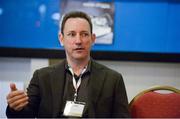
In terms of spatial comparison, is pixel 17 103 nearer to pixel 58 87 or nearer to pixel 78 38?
pixel 58 87

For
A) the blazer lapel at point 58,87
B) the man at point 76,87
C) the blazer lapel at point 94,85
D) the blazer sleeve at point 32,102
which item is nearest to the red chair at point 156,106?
the man at point 76,87

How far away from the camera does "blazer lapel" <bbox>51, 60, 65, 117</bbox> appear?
6.11 ft

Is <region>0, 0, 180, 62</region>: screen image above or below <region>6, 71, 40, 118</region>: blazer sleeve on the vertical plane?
above

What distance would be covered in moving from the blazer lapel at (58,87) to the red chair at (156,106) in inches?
20.8

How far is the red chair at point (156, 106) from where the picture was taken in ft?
6.63

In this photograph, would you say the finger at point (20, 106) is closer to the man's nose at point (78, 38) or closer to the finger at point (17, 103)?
the finger at point (17, 103)

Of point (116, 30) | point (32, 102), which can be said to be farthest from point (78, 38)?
point (116, 30)

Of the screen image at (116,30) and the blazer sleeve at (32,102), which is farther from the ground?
the screen image at (116,30)

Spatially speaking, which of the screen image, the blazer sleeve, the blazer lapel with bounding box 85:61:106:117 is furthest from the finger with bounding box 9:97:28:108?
the screen image

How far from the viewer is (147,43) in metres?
2.95

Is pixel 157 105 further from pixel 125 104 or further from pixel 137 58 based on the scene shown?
pixel 137 58

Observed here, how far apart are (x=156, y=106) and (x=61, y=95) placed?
70cm

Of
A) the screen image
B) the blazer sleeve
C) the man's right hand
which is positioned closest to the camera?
the man's right hand

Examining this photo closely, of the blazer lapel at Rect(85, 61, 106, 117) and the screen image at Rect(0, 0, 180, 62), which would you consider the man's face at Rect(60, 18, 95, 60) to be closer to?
the blazer lapel at Rect(85, 61, 106, 117)
